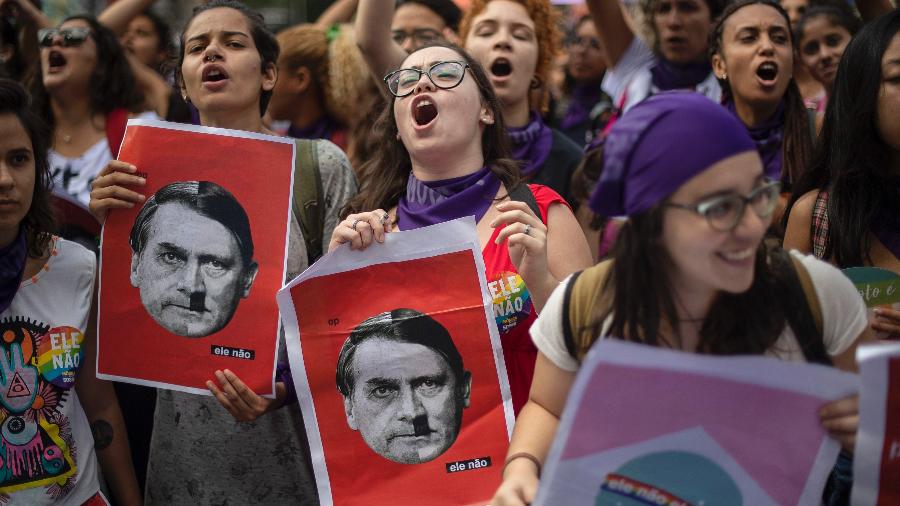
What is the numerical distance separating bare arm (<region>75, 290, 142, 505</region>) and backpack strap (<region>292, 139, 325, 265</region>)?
650mm

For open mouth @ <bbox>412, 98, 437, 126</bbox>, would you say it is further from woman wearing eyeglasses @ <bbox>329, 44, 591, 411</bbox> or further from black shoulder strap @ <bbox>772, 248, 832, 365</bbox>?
black shoulder strap @ <bbox>772, 248, 832, 365</bbox>

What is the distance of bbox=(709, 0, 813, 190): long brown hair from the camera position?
3838 millimetres

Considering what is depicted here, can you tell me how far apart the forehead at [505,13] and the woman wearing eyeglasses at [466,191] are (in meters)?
1.23

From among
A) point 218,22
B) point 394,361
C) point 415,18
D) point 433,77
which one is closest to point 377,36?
point 218,22

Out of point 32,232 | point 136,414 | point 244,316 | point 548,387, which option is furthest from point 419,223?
point 136,414

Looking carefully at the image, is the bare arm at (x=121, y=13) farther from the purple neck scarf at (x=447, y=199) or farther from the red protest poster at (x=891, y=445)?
the red protest poster at (x=891, y=445)

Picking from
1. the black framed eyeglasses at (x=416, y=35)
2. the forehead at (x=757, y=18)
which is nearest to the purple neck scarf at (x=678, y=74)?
the forehead at (x=757, y=18)

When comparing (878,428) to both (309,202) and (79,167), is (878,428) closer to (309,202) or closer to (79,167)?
(309,202)

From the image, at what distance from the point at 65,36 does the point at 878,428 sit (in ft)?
13.3

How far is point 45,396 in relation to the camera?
115 inches

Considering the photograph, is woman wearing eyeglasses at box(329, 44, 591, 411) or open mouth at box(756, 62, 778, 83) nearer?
woman wearing eyeglasses at box(329, 44, 591, 411)

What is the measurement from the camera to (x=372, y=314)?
2705 mm

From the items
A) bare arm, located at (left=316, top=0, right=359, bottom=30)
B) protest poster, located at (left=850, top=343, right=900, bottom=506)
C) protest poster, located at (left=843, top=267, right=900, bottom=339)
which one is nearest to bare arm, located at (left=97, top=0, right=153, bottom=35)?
bare arm, located at (left=316, top=0, right=359, bottom=30)

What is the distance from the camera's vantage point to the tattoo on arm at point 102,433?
3158 mm
